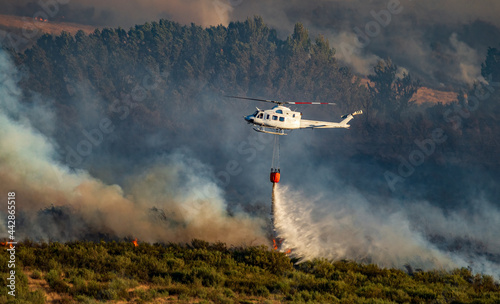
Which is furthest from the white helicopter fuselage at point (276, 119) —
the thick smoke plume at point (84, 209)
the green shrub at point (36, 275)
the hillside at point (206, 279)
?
the green shrub at point (36, 275)

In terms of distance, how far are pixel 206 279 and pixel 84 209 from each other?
28.9 meters

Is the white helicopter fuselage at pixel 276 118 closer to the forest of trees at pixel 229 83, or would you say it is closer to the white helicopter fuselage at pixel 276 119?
the white helicopter fuselage at pixel 276 119

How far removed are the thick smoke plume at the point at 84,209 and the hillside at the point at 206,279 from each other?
44.0 feet

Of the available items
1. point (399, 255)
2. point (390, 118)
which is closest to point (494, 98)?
point (390, 118)

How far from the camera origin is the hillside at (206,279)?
100ft

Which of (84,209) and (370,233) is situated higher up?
(84,209)

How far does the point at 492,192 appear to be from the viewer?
99875mm

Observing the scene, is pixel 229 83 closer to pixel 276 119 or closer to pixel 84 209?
pixel 84 209

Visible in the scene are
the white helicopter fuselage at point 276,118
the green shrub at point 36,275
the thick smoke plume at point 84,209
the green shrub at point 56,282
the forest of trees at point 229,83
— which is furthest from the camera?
the forest of trees at point 229,83

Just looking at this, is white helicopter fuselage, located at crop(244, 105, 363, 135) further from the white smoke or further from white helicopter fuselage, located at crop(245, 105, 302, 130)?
the white smoke

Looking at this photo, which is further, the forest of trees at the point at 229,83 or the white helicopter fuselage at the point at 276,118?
the forest of trees at the point at 229,83

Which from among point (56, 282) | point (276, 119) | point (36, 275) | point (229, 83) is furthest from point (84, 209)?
point (229, 83)

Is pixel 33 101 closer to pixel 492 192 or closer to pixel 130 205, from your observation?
pixel 130 205

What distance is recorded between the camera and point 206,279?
33656 millimetres
